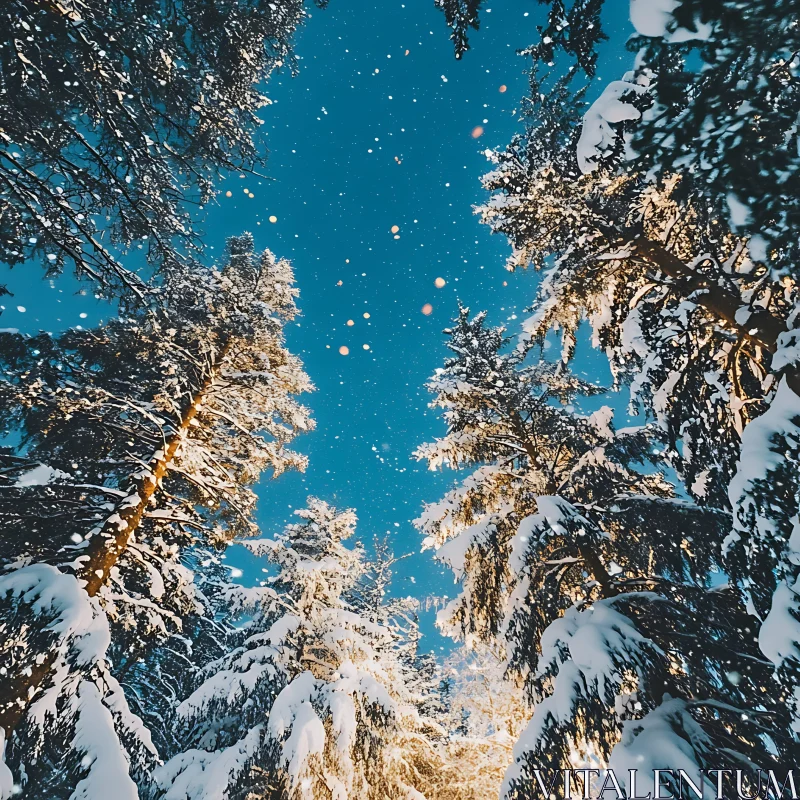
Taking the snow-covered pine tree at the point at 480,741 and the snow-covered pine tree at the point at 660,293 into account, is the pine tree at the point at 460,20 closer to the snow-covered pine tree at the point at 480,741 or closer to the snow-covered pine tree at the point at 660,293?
the snow-covered pine tree at the point at 660,293

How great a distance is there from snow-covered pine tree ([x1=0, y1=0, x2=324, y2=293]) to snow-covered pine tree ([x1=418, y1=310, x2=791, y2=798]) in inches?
219

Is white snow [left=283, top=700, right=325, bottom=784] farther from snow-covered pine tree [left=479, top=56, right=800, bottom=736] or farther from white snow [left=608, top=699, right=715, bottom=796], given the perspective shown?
snow-covered pine tree [left=479, top=56, right=800, bottom=736]

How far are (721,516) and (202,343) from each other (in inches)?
328

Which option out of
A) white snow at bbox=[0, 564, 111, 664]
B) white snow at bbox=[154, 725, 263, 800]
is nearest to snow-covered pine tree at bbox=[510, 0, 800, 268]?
white snow at bbox=[0, 564, 111, 664]

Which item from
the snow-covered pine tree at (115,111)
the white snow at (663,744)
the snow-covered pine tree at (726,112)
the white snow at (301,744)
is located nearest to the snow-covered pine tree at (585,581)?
the white snow at (663,744)

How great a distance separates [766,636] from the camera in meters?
2.50

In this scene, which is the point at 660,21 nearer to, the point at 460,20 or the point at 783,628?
the point at 460,20

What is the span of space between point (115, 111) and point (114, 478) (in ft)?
19.9

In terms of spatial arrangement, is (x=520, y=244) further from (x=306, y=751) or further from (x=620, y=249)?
(x=306, y=751)

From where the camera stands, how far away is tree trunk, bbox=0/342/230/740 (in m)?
3.95

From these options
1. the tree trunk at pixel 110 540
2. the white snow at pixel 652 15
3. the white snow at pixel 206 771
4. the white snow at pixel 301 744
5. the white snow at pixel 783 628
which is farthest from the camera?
the white snow at pixel 301 744

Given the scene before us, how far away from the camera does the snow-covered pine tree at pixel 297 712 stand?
668cm

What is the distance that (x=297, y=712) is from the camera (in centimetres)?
704

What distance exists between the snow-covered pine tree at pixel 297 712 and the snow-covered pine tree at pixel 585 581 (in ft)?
9.02
